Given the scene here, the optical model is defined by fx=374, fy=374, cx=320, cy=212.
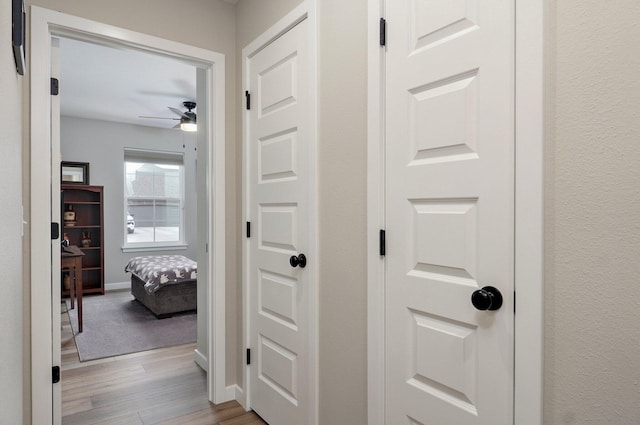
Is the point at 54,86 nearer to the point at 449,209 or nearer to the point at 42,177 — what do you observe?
the point at 42,177

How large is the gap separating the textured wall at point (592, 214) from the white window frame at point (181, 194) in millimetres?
6620

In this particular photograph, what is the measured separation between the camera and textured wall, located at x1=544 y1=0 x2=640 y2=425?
0.84 m

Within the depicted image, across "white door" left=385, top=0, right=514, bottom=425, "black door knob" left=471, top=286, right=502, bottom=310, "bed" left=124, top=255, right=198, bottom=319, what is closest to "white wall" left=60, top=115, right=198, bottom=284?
"bed" left=124, top=255, right=198, bottom=319

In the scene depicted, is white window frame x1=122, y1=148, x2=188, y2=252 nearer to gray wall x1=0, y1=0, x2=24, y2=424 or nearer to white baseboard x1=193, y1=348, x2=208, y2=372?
white baseboard x1=193, y1=348, x2=208, y2=372

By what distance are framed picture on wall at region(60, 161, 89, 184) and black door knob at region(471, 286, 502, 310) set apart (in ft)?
21.3

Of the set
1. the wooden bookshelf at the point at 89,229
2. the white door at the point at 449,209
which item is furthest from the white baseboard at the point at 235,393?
the wooden bookshelf at the point at 89,229

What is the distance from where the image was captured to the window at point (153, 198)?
6.48 m

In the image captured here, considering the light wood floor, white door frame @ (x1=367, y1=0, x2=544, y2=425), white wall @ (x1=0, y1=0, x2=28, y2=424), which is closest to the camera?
white wall @ (x1=0, y1=0, x2=28, y2=424)

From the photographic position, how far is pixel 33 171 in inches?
74.6

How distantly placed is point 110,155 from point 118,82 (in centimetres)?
226

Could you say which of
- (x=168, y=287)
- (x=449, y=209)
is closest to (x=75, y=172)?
(x=168, y=287)

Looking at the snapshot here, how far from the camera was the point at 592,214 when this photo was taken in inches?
35.3

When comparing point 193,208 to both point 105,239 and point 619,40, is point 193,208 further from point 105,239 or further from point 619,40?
point 619,40

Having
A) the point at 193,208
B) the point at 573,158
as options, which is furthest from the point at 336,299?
the point at 193,208
